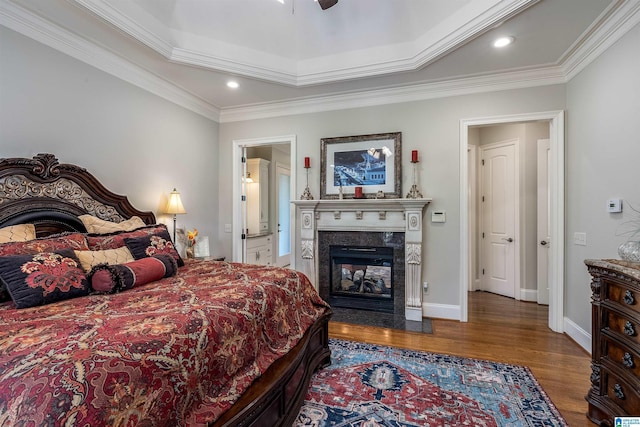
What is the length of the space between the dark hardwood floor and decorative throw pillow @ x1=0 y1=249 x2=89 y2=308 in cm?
225

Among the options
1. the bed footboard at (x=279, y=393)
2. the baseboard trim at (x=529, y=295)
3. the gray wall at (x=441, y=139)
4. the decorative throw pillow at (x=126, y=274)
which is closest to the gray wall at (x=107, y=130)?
the decorative throw pillow at (x=126, y=274)

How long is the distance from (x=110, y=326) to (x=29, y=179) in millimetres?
1935

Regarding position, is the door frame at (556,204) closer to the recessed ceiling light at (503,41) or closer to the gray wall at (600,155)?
the gray wall at (600,155)

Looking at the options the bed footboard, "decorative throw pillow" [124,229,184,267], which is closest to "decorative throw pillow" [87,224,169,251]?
"decorative throw pillow" [124,229,184,267]

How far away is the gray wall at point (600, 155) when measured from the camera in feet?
7.45

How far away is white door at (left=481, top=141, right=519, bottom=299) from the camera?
453 centimetres

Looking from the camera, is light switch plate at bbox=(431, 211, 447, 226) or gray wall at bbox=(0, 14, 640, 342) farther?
light switch plate at bbox=(431, 211, 447, 226)

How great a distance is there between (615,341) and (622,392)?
10.3 inches

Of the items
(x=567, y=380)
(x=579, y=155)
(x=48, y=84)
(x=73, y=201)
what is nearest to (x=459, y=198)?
(x=579, y=155)

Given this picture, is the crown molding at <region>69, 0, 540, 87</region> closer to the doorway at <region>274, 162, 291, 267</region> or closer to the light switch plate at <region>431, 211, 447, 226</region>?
the light switch plate at <region>431, 211, 447, 226</region>

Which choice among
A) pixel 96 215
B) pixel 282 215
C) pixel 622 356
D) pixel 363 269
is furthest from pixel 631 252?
pixel 282 215

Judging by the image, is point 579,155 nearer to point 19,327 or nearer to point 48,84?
point 19,327

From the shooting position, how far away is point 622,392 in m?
1.65

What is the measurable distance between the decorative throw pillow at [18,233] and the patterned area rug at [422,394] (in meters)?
2.16
